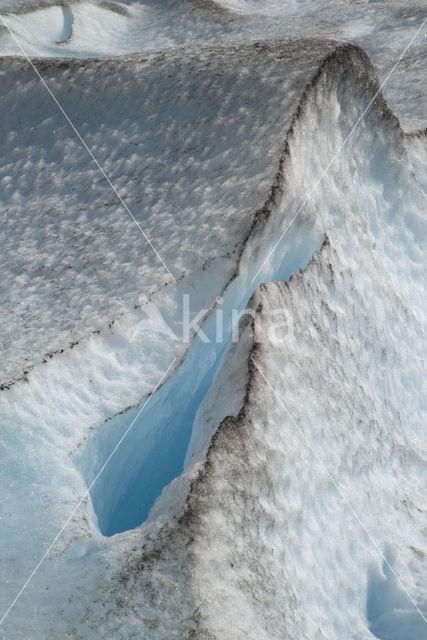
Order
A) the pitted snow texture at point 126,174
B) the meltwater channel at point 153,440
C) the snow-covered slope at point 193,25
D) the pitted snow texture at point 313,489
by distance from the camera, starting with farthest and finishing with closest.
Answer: the snow-covered slope at point 193,25 < the pitted snow texture at point 126,174 < the meltwater channel at point 153,440 < the pitted snow texture at point 313,489

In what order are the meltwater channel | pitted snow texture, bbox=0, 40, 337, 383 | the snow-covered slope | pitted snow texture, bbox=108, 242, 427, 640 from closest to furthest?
pitted snow texture, bbox=108, 242, 427, 640
the meltwater channel
pitted snow texture, bbox=0, 40, 337, 383
the snow-covered slope

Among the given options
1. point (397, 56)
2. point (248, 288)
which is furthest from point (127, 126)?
point (397, 56)

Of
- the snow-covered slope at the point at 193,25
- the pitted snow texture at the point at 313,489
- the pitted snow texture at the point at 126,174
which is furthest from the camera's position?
the snow-covered slope at the point at 193,25

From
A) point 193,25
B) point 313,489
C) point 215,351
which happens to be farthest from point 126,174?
point 193,25

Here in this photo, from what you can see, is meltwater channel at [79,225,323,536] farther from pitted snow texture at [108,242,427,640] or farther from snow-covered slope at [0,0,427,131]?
snow-covered slope at [0,0,427,131]

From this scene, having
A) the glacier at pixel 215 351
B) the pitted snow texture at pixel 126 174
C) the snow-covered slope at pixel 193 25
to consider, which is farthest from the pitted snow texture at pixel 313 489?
the snow-covered slope at pixel 193 25

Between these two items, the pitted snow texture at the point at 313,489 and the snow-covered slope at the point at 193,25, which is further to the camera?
the snow-covered slope at the point at 193,25

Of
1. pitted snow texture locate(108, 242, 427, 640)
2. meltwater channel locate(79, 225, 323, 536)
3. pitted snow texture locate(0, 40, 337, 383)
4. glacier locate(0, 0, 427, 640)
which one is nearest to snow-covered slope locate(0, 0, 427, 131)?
glacier locate(0, 0, 427, 640)

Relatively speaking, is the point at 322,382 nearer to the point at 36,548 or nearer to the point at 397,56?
the point at 36,548

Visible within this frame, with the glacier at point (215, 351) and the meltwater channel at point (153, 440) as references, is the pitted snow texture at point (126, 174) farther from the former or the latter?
the meltwater channel at point (153, 440)
